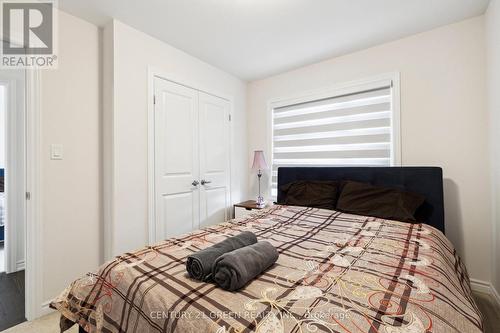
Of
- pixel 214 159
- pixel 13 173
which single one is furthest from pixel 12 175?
pixel 214 159

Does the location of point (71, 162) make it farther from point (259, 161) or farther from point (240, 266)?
point (259, 161)

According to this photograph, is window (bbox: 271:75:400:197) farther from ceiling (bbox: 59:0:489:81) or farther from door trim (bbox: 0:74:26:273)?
door trim (bbox: 0:74:26:273)

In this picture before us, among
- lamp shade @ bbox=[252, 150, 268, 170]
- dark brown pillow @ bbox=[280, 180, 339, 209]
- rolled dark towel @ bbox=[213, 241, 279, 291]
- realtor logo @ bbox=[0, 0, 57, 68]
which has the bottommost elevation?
rolled dark towel @ bbox=[213, 241, 279, 291]

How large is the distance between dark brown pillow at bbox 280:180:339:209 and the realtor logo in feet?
8.35

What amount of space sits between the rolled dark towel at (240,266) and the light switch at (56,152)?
180 cm

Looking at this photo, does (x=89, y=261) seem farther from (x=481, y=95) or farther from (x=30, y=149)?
(x=481, y=95)

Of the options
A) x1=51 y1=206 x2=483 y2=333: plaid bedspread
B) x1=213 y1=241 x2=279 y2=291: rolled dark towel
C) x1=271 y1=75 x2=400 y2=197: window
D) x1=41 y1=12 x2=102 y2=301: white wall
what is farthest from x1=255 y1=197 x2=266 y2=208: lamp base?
x1=213 y1=241 x2=279 y2=291: rolled dark towel

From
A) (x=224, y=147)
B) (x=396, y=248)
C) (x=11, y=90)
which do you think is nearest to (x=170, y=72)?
(x=224, y=147)

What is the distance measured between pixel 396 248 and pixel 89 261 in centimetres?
244

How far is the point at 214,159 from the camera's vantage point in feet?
10.2

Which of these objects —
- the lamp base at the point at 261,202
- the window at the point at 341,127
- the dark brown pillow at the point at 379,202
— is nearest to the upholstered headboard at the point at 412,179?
the dark brown pillow at the point at 379,202

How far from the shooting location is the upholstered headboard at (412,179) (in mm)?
2059

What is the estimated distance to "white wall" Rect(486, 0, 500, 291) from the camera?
1.77m

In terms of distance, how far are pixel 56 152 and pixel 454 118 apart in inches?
140
